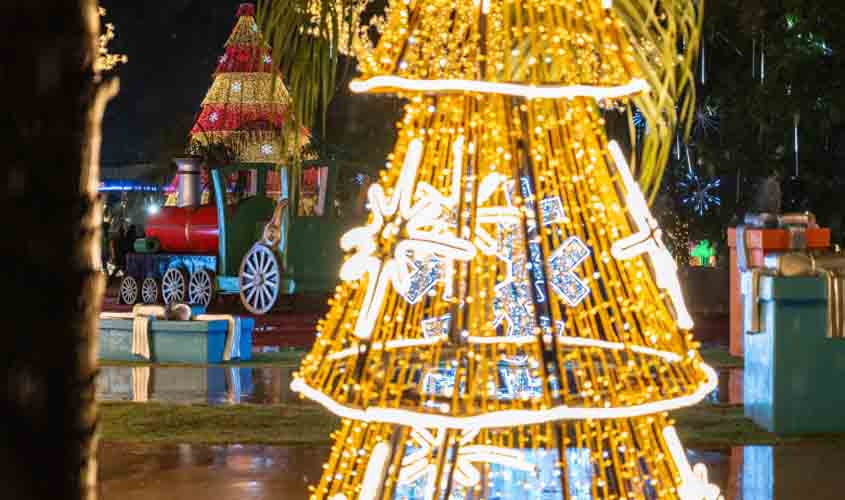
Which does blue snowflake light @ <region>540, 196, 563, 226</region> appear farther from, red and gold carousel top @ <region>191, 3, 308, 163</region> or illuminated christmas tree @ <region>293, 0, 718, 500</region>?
red and gold carousel top @ <region>191, 3, 308, 163</region>

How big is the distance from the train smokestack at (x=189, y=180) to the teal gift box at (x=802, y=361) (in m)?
13.7

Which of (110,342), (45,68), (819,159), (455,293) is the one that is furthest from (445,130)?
(819,159)

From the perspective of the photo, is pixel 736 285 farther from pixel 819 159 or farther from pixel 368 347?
pixel 368 347

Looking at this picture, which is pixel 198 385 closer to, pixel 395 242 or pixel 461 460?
pixel 461 460

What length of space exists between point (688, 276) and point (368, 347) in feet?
56.2

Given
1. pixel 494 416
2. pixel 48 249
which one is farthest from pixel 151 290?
pixel 48 249

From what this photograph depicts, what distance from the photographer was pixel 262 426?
8.95 meters

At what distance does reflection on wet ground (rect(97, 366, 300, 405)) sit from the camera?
1044 centimetres

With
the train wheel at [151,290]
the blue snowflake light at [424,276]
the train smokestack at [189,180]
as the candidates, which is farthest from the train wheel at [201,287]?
the blue snowflake light at [424,276]

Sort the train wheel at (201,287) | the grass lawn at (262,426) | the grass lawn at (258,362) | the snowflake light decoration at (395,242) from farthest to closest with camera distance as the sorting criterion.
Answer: the train wheel at (201,287) < the grass lawn at (258,362) < the grass lawn at (262,426) < the snowflake light decoration at (395,242)

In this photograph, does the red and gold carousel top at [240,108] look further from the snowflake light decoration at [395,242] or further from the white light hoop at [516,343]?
the snowflake light decoration at [395,242]

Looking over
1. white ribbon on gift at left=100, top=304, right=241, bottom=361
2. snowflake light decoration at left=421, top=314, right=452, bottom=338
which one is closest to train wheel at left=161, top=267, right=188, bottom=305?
white ribbon on gift at left=100, top=304, right=241, bottom=361

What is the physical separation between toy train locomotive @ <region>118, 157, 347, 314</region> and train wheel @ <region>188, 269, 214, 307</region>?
15 millimetres

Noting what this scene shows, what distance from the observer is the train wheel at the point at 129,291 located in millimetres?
21766
